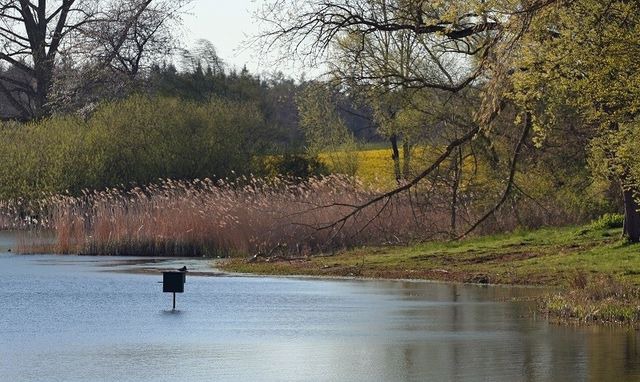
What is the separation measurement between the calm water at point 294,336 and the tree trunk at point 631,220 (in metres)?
5.83

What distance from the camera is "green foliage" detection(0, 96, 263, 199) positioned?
5681 centimetres

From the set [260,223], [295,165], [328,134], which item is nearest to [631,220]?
[260,223]

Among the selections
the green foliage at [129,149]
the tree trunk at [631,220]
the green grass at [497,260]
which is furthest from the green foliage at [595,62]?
the green foliage at [129,149]

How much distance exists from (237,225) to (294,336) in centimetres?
2123

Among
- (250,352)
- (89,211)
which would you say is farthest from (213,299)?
(89,211)

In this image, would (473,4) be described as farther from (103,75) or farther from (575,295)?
(103,75)

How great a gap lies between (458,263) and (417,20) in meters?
6.14

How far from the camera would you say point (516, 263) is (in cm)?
3297

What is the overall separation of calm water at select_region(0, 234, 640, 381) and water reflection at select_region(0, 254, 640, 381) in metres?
0.02

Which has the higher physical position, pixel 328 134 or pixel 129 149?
pixel 328 134

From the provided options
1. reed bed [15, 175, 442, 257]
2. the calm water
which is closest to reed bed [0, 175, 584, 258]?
reed bed [15, 175, 442, 257]

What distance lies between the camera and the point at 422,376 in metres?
16.0

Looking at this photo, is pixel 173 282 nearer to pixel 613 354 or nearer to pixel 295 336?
pixel 295 336

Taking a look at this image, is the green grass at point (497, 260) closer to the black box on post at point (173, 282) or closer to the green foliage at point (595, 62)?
the green foliage at point (595, 62)
